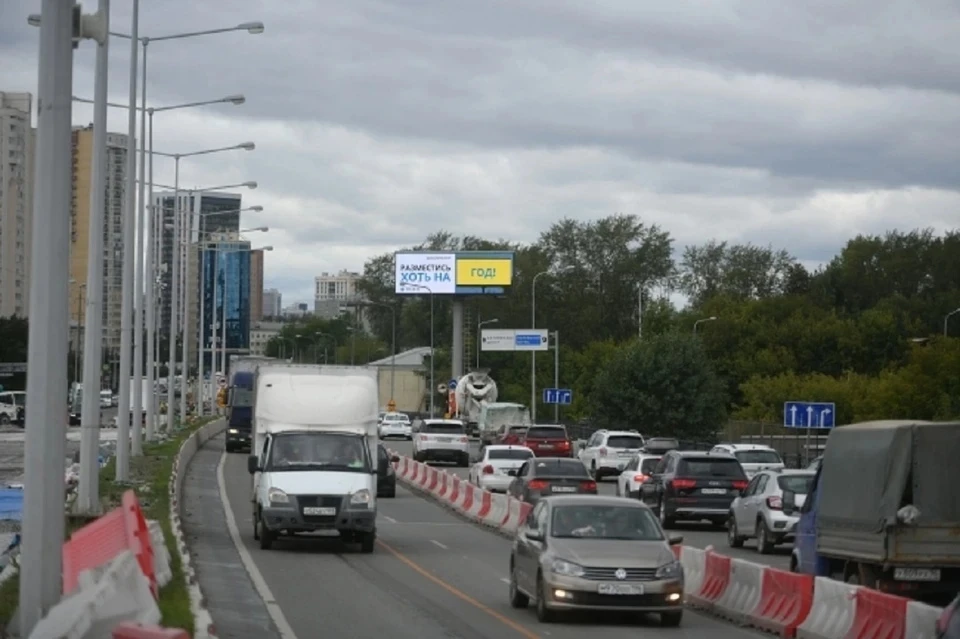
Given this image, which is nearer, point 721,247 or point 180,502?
point 180,502

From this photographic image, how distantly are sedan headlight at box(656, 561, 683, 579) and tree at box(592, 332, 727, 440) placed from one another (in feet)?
206

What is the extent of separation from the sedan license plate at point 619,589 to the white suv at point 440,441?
47.3 m

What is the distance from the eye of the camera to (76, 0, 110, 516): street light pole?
95.2 feet

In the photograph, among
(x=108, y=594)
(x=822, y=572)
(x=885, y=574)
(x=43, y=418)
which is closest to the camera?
(x=108, y=594)

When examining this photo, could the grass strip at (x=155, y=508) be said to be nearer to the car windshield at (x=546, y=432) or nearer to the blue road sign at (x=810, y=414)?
the car windshield at (x=546, y=432)

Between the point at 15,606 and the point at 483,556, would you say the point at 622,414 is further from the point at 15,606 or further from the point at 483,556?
the point at 15,606

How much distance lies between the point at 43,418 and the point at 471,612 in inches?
291

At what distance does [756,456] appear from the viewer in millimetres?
46281

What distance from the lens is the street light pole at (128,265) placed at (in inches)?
1519

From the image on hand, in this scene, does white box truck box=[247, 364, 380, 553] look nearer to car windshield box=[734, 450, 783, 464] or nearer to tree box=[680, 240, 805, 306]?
car windshield box=[734, 450, 783, 464]

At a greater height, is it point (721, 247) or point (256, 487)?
point (721, 247)

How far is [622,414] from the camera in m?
83.1

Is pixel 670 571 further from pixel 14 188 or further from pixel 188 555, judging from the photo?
pixel 14 188

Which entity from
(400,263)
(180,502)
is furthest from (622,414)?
(180,502)
